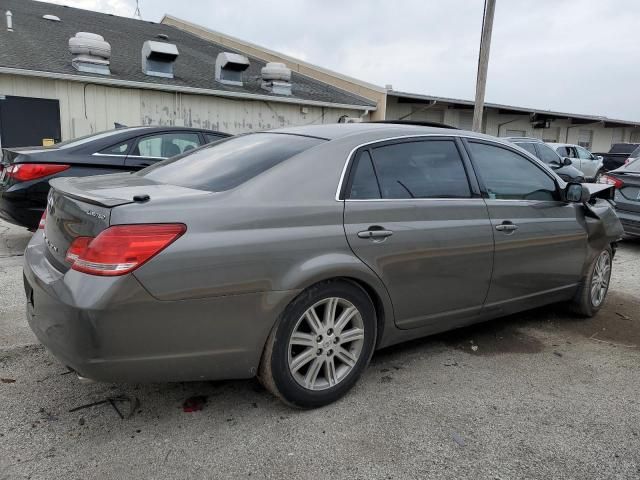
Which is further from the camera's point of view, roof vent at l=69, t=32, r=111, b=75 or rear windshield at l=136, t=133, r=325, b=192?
roof vent at l=69, t=32, r=111, b=75

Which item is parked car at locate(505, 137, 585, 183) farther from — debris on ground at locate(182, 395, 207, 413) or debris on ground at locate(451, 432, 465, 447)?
debris on ground at locate(182, 395, 207, 413)

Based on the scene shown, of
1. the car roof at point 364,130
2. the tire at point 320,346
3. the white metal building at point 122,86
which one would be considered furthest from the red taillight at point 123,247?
the white metal building at point 122,86

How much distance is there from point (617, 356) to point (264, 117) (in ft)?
41.6

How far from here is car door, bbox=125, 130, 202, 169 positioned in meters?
6.30

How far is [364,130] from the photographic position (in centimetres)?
323

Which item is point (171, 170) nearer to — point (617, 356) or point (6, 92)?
point (617, 356)

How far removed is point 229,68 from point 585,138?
23557mm

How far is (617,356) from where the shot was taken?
3.79 m

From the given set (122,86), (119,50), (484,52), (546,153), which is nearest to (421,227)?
(122,86)

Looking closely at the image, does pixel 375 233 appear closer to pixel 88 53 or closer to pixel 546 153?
pixel 88 53

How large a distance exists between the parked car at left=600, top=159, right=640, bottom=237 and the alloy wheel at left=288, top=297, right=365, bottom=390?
20.3 feet

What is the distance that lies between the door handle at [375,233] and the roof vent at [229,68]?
43.2ft

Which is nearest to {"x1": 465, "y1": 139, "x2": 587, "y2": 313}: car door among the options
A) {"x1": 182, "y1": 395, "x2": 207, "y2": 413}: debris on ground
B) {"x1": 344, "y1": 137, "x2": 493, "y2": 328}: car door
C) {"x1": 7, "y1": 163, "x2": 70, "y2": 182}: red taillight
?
{"x1": 344, "y1": 137, "x2": 493, "y2": 328}: car door

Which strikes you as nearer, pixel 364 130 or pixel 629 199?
pixel 364 130
